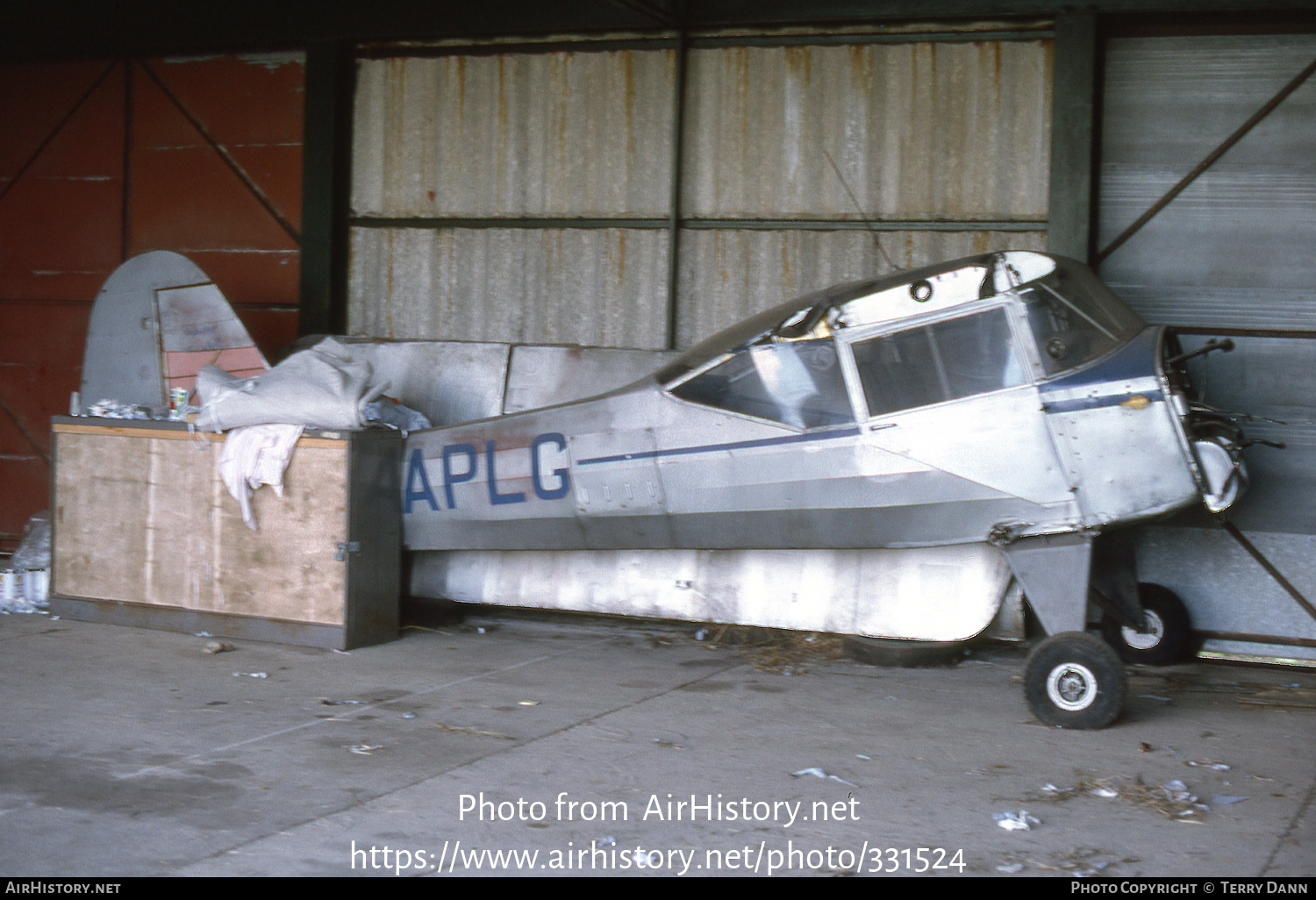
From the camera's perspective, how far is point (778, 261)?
816cm

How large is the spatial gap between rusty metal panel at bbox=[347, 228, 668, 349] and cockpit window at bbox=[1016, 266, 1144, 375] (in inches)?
133

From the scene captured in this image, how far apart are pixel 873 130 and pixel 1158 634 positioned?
12.4ft

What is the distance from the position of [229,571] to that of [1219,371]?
20.3ft

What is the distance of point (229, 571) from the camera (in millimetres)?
6902

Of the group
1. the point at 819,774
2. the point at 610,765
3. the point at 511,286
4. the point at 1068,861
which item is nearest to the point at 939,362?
the point at 819,774

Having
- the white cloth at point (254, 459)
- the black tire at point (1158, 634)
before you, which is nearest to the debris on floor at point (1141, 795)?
the black tire at point (1158, 634)

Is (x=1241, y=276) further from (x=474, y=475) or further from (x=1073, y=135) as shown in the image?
(x=474, y=475)

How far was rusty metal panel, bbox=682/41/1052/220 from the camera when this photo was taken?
7.59 meters

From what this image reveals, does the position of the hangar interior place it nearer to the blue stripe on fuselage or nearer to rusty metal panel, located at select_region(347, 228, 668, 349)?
rusty metal panel, located at select_region(347, 228, 668, 349)

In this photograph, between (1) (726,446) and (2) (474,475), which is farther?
(2) (474,475)

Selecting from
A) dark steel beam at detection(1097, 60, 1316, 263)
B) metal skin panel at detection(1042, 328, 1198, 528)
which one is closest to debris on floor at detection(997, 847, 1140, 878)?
metal skin panel at detection(1042, 328, 1198, 528)

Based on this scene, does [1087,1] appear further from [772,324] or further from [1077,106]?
[772,324]
